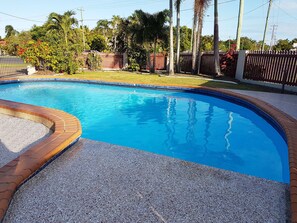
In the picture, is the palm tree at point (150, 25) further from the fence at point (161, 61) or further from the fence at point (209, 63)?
the fence at point (161, 61)

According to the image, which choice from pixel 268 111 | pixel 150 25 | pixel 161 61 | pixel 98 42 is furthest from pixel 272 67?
pixel 98 42

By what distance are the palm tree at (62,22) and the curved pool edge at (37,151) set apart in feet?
63.4

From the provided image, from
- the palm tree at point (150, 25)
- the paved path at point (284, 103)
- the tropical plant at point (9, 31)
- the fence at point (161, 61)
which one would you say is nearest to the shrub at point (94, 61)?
the palm tree at point (150, 25)

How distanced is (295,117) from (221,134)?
1976mm

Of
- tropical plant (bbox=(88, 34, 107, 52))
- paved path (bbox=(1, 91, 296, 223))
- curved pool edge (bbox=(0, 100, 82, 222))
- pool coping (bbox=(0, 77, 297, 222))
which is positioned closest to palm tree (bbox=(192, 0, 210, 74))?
pool coping (bbox=(0, 77, 297, 222))

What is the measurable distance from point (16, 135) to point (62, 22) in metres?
21.6

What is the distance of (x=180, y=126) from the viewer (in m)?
6.90

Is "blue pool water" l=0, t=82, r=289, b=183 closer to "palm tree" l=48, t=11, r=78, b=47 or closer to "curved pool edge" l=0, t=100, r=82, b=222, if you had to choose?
"curved pool edge" l=0, t=100, r=82, b=222

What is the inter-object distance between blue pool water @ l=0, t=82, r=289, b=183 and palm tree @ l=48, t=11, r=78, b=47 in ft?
41.6

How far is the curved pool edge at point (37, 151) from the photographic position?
100 inches

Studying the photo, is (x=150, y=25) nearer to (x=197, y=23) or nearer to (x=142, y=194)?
(x=197, y=23)

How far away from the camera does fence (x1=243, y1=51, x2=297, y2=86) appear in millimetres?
10287

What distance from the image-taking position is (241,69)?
1366cm

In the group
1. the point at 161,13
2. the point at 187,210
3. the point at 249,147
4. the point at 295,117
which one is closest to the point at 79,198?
the point at 187,210
